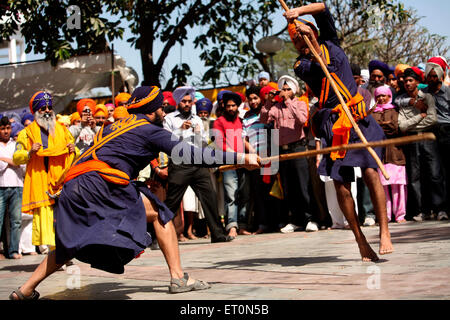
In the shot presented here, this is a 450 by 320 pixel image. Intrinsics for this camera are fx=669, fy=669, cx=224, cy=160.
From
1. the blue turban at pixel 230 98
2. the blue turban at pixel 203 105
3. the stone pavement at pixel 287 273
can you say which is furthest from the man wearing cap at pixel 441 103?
the blue turban at pixel 203 105

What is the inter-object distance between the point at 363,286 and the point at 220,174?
7.38 metres

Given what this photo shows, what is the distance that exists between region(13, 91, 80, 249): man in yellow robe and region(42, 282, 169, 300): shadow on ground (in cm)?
239

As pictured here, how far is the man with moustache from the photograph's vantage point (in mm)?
10734

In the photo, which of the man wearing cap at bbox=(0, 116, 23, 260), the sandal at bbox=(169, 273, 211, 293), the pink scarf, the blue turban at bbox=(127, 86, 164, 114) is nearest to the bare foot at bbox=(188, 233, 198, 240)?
the man wearing cap at bbox=(0, 116, 23, 260)

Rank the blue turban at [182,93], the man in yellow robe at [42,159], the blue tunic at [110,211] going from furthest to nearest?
the blue turban at [182,93], the man in yellow robe at [42,159], the blue tunic at [110,211]

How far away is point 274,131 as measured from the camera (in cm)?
1092

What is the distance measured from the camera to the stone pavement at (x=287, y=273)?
4.73 meters

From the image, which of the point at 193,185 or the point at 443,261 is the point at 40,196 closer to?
the point at 193,185

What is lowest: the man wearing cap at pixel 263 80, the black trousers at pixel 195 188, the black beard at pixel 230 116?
the black trousers at pixel 195 188

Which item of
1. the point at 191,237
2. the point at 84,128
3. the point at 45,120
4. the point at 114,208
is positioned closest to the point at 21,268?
the point at 45,120

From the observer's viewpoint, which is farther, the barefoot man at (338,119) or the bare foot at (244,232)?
the bare foot at (244,232)

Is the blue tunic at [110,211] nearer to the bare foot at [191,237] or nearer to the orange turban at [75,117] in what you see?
the bare foot at [191,237]

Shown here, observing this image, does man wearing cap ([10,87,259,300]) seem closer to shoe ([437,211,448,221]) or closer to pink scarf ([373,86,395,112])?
shoe ([437,211,448,221])

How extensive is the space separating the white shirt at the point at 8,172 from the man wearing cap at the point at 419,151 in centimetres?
614
